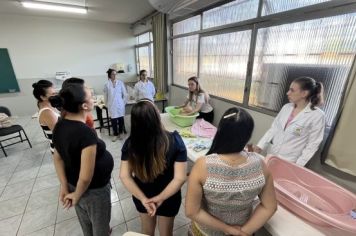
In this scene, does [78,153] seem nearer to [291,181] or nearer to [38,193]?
[291,181]

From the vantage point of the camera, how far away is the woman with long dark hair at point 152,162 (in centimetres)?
91

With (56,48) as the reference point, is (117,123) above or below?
below

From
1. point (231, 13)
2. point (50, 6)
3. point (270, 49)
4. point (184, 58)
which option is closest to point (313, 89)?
point (270, 49)

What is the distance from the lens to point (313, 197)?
1392 millimetres

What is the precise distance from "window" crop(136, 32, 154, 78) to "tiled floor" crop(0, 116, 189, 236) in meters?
3.47

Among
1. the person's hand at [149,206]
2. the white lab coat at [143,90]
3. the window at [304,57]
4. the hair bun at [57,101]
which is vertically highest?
the window at [304,57]

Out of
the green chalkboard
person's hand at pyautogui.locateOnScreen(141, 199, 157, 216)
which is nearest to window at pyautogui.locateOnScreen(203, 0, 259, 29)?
person's hand at pyautogui.locateOnScreen(141, 199, 157, 216)

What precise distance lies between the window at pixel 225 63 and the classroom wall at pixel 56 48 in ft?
13.1

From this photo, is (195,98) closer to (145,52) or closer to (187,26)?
(187,26)

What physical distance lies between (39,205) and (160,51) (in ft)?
12.3

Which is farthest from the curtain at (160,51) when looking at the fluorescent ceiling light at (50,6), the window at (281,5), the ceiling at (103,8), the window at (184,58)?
the window at (281,5)

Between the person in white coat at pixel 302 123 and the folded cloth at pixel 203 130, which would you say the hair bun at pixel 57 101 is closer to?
the folded cloth at pixel 203 130

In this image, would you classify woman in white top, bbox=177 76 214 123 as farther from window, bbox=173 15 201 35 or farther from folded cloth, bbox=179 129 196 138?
window, bbox=173 15 201 35

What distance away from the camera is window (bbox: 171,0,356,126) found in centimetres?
157
